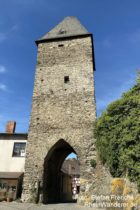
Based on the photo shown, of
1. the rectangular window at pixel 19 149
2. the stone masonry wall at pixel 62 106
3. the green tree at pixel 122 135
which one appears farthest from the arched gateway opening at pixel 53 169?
the green tree at pixel 122 135

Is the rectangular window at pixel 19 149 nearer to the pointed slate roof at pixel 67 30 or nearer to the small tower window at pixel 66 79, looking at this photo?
the small tower window at pixel 66 79

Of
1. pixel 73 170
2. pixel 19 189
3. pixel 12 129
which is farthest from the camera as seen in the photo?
pixel 73 170

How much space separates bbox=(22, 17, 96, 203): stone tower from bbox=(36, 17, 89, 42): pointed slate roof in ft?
0.27

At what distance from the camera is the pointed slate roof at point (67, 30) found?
55.7 ft

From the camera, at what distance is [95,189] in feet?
36.5

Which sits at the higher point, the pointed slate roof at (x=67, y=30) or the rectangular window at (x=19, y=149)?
the pointed slate roof at (x=67, y=30)

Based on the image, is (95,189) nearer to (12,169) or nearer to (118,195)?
(118,195)

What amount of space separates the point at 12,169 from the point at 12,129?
3448 mm

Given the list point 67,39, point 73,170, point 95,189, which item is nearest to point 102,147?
point 95,189

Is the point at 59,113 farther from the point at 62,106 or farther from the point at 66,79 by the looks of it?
the point at 66,79

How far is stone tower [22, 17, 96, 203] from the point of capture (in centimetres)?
1225

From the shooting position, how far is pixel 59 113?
44.9ft

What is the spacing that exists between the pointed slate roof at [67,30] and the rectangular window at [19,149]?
26.4ft

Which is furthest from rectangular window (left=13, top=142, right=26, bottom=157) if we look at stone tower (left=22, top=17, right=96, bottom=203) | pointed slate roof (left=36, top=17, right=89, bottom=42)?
pointed slate roof (left=36, top=17, right=89, bottom=42)
